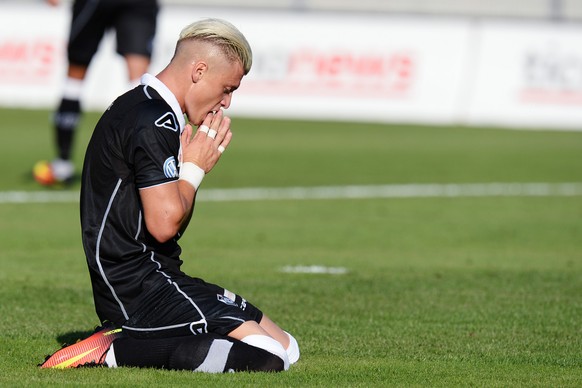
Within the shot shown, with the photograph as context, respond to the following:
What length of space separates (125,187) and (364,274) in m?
3.40

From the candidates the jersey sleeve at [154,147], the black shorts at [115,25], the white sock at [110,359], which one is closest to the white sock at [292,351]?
the white sock at [110,359]

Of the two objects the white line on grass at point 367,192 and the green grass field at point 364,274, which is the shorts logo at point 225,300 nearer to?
the green grass field at point 364,274

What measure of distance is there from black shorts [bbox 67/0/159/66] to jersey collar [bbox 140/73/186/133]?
6.89 meters

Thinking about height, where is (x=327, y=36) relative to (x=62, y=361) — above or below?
below

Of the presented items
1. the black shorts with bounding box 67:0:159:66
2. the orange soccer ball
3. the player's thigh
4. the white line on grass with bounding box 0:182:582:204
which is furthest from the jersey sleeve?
the orange soccer ball

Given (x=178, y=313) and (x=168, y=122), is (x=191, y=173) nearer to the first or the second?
(x=168, y=122)

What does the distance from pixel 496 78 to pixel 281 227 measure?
1251 centimetres

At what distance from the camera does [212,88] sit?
5.24 metres

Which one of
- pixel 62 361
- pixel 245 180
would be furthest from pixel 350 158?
pixel 62 361

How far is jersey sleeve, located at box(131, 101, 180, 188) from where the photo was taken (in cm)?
494

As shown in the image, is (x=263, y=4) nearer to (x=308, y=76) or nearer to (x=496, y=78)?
(x=308, y=76)

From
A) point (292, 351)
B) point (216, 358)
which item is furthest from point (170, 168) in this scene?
point (292, 351)

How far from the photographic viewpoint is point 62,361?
5.20 meters

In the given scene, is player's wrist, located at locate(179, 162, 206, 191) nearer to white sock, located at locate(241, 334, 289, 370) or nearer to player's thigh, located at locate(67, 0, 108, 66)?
white sock, located at locate(241, 334, 289, 370)
